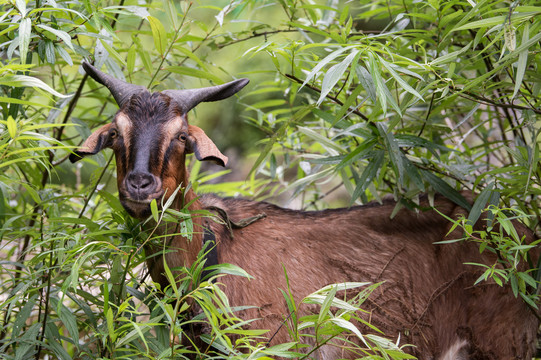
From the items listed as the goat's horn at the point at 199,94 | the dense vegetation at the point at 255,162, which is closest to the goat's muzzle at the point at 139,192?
the dense vegetation at the point at 255,162

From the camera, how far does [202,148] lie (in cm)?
304

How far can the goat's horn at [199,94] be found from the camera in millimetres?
3205

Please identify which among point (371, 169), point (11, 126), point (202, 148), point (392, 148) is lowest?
point (371, 169)

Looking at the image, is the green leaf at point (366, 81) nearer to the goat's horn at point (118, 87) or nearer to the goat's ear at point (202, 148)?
the goat's ear at point (202, 148)

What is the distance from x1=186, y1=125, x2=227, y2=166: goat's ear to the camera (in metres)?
3.00

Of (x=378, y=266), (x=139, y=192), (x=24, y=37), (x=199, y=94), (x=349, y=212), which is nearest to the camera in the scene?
(x=24, y=37)

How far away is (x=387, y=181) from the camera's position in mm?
4137

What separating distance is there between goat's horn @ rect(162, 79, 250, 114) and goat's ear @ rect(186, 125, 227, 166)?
0.12 m

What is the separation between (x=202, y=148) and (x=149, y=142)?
0.25 m

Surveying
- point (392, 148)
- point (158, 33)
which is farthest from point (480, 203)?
point (158, 33)

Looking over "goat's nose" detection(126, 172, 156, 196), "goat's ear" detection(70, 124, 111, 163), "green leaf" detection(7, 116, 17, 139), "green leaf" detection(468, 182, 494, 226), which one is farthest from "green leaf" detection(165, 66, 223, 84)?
"green leaf" detection(468, 182, 494, 226)

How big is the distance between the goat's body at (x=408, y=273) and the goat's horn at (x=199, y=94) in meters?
0.67

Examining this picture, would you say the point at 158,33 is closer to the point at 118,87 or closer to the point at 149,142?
the point at 118,87

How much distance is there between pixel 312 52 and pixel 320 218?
44.6 inches
